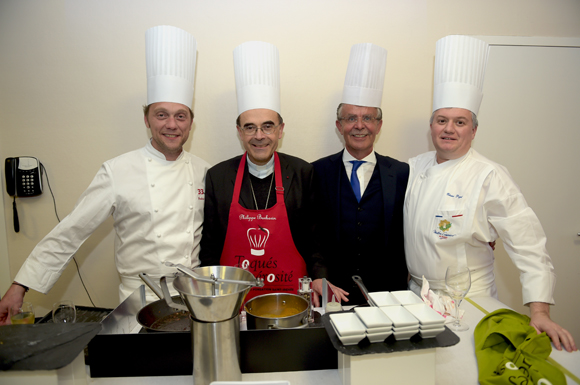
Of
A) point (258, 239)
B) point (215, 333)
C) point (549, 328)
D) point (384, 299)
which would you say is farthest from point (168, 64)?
point (549, 328)

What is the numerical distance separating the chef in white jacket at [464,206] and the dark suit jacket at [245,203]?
0.54m

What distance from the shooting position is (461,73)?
5.70 feet

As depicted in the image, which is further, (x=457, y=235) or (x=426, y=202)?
(x=426, y=202)

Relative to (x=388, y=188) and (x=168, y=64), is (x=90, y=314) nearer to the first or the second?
(x=168, y=64)

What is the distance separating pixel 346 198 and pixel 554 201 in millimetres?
1746

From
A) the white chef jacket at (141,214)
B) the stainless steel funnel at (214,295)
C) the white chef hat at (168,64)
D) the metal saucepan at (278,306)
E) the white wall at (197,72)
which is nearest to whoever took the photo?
the stainless steel funnel at (214,295)

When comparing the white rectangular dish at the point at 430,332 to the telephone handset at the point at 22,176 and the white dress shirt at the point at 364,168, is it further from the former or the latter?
the telephone handset at the point at 22,176

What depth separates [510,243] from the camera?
147 centimetres

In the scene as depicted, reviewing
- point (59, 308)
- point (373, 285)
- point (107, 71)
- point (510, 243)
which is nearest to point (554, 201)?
point (510, 243)

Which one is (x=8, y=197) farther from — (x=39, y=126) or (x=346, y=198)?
(x=346, y=198)

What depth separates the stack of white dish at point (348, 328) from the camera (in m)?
0.87

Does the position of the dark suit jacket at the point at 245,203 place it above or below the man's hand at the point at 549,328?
above

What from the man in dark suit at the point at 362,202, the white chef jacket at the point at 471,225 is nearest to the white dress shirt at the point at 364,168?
the man in dark suit at the point at 362,202

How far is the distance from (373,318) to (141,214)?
1.26 meters
